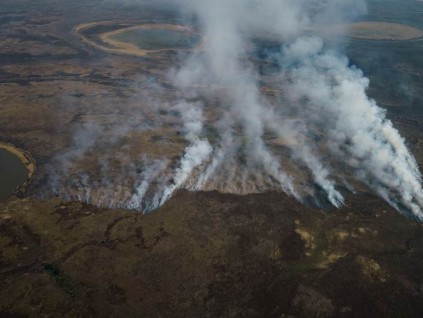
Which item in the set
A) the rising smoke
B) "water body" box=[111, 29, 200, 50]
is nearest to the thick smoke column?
the rising smoke

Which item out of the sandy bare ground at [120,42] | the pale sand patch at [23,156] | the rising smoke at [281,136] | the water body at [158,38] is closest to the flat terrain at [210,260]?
the rising smoke at [281,136]

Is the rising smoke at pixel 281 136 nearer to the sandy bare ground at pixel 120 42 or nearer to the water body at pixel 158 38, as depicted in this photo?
the water body at pixel 158 38

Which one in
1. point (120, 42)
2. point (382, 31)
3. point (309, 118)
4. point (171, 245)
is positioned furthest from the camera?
point (382, 31)

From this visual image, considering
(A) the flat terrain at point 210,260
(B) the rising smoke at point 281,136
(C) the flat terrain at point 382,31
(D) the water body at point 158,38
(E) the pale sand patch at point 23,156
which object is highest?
(C) the flat terrain at point 382,31

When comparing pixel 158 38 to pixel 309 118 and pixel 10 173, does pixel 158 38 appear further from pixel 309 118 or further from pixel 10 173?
pixel 10 173

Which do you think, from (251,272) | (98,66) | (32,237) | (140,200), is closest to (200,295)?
(251,272)

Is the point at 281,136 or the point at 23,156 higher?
the point at 281,136

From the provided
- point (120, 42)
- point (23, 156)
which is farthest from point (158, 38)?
point (23, 156)
